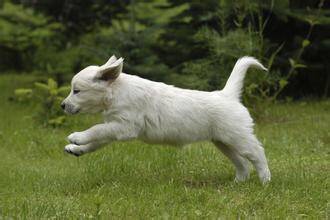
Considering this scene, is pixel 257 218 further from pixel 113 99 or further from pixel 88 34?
pixel 88 34

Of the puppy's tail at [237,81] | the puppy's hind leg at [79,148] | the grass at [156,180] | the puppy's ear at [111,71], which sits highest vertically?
the puppy's ear at [111,71]

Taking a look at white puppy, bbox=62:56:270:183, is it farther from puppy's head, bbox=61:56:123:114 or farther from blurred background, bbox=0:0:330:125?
blurred background, bbox=0:0:330:125

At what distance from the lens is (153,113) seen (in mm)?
6438

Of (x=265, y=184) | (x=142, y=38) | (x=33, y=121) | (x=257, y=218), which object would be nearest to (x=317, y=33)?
(x=142, y=38)

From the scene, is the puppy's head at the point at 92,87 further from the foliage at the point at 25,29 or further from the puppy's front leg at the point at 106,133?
the foliage at the point at 25,29

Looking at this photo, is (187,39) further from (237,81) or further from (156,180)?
(156,180)

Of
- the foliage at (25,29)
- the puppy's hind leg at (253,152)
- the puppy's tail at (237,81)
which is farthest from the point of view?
the foliage at (25,29)

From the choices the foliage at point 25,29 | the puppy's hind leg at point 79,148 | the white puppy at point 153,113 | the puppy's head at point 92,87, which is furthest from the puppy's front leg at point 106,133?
the foliage at point 25,29

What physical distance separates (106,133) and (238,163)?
141 centimetres

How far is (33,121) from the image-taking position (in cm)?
1078

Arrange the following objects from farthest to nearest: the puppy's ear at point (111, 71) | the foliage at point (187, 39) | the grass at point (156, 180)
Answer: the foliage at point (187, 39) < the puppy's ear at point (111, 71) < the grass at point (156, 180)

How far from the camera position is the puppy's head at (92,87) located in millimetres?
6348

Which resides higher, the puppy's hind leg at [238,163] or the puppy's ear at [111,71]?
the puppy's ear at [111,71]

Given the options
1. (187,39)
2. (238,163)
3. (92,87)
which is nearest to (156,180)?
(238,163)
